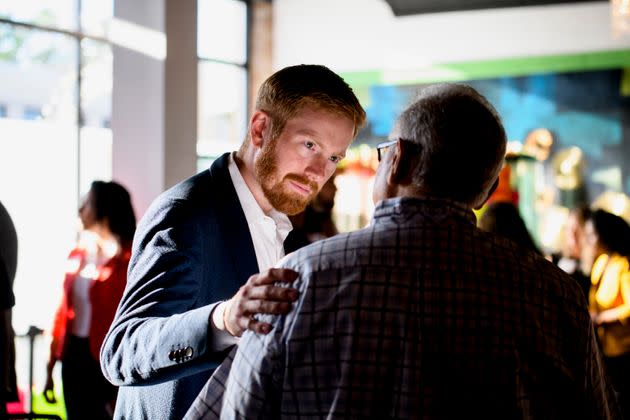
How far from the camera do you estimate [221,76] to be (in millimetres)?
9414

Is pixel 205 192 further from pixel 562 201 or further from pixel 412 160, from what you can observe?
pixel 562 201

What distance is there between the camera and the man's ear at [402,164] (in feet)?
4.01

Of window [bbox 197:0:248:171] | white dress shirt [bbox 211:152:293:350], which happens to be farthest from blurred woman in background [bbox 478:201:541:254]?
window [bbox 197:0:248:171]

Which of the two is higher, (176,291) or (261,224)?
(261,224)

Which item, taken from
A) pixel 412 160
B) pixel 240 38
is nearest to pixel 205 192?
pixel 412 160

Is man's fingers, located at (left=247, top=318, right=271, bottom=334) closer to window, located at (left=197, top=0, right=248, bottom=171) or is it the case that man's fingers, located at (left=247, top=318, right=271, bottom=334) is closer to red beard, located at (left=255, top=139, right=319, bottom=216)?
red beard, located at (left=255, top=139, right=319, bottom=216)

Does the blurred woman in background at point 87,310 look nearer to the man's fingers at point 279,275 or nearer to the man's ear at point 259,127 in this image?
the man's ear at point 259,127

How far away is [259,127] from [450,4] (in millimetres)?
7447

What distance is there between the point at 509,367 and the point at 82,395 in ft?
12.0

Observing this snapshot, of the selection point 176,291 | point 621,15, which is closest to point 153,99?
point 621,15

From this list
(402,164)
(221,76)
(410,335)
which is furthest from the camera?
(221,76)

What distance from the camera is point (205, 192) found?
65.6 inches

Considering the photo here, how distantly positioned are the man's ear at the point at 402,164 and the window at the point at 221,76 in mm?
7682

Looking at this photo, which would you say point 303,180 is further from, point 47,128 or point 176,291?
point 47,128
